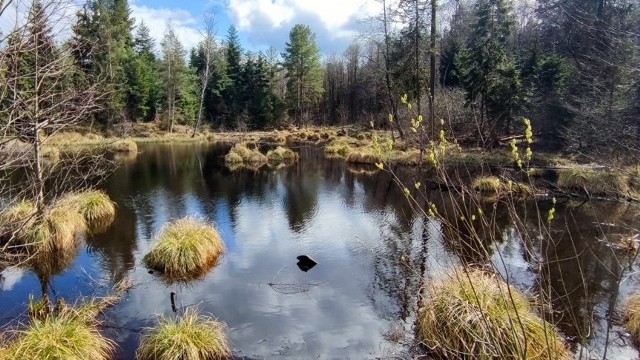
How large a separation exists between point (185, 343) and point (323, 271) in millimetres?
4223

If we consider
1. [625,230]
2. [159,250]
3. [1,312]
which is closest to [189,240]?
[159,250]

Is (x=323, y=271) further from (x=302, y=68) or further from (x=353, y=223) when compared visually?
(x=302, y=68)

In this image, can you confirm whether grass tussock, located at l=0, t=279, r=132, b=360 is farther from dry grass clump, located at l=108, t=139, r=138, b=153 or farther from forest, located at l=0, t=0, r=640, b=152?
dry grass clump, located at l=108, t=139, r=138, b=153

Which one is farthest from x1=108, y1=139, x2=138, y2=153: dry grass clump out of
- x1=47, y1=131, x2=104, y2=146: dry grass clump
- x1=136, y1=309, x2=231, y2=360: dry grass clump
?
x1=136, y1=309, x2=231, y2=360: dry grass clump

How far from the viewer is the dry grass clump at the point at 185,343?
5.67 m

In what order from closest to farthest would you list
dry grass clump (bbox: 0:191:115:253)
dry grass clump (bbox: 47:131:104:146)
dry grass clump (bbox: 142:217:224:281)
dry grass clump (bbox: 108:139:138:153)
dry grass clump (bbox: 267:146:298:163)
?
1. dry grass clump (bbox: 142:217:224:281)
2. dry grass clump (bbox: 0:191:115:253)
3. dry grass clump (bbox: 267:146:298:163)
4. dry grass clump (bbox: 47:131:104:146)
5. dry grass clump (bbox: 108:139:138:153)

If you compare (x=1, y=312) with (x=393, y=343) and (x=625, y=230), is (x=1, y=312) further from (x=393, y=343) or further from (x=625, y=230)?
(x=625, y=230)

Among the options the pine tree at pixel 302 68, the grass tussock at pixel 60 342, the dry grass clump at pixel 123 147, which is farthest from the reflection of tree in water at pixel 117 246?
the pine tree at pixel 302 68

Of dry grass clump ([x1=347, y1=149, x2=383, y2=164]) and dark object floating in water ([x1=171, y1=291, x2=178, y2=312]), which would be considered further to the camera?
dry grass clump ([x1=347, y1=149, x2=383, y2=164])

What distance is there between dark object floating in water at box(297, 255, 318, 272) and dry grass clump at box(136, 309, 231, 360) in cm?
355

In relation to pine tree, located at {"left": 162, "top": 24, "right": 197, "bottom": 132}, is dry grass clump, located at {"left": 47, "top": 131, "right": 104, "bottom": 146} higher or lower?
lower

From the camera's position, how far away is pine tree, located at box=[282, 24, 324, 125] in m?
48.9

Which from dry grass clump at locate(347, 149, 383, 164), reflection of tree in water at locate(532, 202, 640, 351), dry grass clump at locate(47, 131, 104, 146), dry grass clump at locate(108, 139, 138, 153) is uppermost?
dry grass clump at locate(47, 131, 104, 146)

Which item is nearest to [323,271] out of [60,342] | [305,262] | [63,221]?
[305,262]
